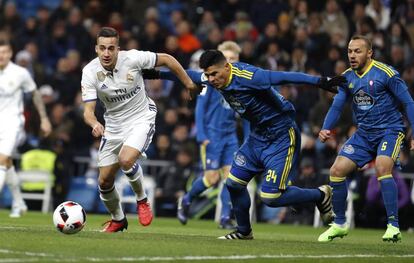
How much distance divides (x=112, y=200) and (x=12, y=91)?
4.57 meters

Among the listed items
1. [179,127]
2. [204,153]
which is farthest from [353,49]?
[179,127]

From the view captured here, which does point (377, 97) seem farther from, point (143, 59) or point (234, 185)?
point (143, 59)

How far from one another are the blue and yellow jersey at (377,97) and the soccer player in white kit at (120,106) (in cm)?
203

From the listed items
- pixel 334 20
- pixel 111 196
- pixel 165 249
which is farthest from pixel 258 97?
pixel 334 20

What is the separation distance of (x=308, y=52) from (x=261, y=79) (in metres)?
11.1

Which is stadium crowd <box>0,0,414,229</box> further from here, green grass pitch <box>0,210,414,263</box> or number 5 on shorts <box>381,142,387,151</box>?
green grass pitch <box>0,210,414,263</box>

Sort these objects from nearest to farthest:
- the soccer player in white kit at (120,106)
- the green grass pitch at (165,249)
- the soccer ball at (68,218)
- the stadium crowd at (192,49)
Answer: the green grass pitch at (165,249)
the soccer ball at (68,218)
the soccer player in white kit at (120,106)
the stadium crowd at (192,49)

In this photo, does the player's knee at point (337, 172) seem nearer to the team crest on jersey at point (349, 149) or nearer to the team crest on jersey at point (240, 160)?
the team crest on jersey at point (349, 149)

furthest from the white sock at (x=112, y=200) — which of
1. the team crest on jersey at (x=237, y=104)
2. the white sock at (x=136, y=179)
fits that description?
the team crest on jersey at (x=237, y=104)

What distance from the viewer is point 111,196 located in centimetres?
1246

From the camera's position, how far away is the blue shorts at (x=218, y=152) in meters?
16.4

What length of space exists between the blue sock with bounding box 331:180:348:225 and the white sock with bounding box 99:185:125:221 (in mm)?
2595

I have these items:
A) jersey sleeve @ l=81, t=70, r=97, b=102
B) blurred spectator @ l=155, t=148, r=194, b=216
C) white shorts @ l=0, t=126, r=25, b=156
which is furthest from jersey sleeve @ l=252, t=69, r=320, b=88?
blurred spectator @ l=155, t=148, r=194, b=216

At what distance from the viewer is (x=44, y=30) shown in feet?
85.8
